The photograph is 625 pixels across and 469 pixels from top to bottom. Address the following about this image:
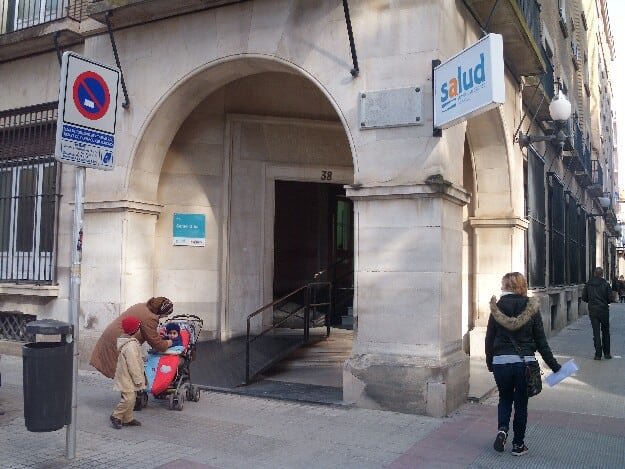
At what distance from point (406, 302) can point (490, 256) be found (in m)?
4.69

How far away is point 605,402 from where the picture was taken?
7.55m

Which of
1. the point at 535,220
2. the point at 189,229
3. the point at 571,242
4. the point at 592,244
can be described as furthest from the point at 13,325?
the point at 592,244

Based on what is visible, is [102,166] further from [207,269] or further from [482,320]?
[482,320]

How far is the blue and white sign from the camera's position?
9930 millimetres

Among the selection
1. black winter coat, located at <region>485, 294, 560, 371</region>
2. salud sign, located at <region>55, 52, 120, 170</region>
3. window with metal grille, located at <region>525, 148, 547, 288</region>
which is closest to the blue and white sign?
salud sign, located at <region>55, 52, 120, 170</region>

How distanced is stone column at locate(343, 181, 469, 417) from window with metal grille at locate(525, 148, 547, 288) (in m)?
5.98

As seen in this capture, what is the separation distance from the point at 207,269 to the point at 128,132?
2577 millimetres

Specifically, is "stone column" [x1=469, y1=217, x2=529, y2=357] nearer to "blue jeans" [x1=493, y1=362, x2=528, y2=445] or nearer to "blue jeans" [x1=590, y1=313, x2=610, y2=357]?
"blue jeans" [x1=590, y1=313, x2=610, y2=357]

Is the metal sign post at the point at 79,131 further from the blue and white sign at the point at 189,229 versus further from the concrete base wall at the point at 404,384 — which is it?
the blue and white sign at the point at 189,229

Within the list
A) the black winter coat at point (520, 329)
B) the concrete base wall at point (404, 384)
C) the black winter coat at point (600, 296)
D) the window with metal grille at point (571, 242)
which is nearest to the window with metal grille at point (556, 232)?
the window with metal grille at point (571, 242)

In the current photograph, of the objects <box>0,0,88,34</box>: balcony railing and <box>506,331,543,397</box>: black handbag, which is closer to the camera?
<box>506,331,543,397</box>: black handbag

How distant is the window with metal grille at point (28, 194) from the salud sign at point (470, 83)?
681cm

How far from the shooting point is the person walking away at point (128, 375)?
239 inches

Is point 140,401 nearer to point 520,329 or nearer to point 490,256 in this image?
point 520,329
